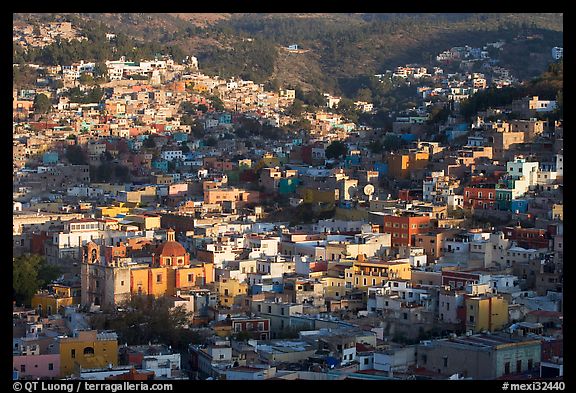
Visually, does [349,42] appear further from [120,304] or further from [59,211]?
[120,304]

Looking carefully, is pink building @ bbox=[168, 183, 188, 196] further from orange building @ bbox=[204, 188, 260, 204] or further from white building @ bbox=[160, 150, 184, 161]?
white building @ bbox=[160, 150, 184, 161]

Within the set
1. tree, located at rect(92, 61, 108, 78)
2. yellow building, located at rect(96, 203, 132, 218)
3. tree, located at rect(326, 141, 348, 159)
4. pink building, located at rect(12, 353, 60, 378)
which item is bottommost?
pink building, located at rect(12, 353, 60, 378)

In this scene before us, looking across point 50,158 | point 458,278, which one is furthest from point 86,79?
point 458,278

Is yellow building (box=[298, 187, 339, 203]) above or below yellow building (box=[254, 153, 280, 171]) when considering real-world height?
below

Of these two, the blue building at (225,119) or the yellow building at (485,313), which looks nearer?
the yellow building at (485,313)

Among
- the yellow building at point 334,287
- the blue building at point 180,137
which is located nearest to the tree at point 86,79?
the blue building at point 180,137

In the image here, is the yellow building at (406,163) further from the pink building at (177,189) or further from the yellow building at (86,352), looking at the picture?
the yellow building at (86,352)

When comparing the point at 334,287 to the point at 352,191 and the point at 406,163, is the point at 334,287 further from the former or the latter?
the point at 406,163

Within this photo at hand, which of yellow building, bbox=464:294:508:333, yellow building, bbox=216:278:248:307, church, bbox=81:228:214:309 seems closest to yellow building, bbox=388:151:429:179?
church, bbox=81:228:214:309
